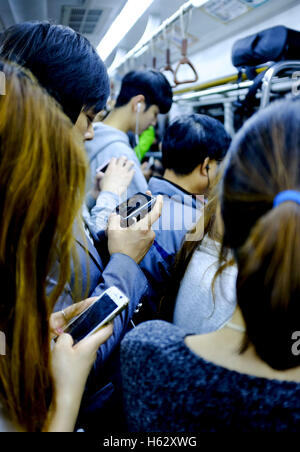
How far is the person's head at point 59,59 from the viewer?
1016mm

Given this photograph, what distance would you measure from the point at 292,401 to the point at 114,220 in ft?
2.41

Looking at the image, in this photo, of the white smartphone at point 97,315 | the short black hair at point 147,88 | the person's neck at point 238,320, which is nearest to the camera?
the person's neck at point 238,320

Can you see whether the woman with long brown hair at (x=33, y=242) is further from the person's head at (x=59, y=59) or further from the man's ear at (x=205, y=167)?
Answer: the man's ear at (x=205, y=167)

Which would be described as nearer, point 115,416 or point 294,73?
point 115,416

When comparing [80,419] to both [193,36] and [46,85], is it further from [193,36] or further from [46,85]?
[193,36]

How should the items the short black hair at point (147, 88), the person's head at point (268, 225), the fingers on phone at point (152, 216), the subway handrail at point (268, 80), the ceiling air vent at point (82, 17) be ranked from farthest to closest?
the ceiling air vent at point (82, 17) < the short black hair at point (147, 88) < the subway handrail at point (268, 80) < the fingers on phone at point (152, 216) < the person's head at point (268, 225)

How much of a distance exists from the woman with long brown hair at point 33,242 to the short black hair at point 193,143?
112 cm

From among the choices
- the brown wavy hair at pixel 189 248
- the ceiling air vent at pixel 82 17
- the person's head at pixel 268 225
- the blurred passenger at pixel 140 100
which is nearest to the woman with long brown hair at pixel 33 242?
the person's head at pixel 268 225

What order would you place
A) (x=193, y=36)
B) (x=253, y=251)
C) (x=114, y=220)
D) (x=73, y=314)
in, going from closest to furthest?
(x=253, y=251), (x=73, y=314), (x=114, y=220), (x=193, y=36)

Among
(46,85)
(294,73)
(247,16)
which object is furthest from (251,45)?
(46,85)

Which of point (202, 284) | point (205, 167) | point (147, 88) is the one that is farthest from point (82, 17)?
point (202, 284)

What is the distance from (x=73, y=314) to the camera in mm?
876

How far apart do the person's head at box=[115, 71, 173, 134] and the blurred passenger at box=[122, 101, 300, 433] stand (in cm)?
186

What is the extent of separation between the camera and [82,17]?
2.63m
